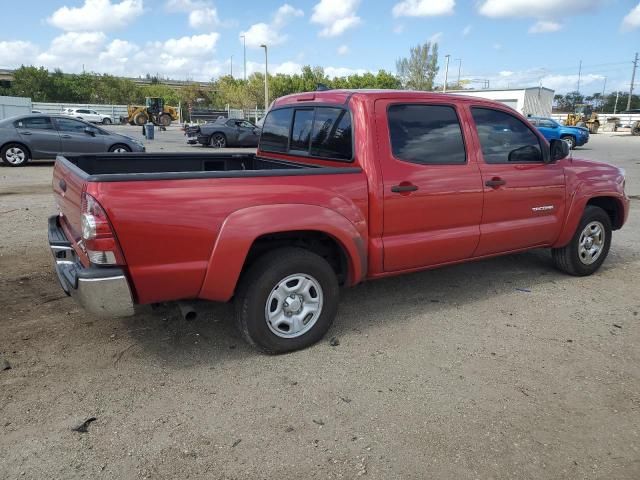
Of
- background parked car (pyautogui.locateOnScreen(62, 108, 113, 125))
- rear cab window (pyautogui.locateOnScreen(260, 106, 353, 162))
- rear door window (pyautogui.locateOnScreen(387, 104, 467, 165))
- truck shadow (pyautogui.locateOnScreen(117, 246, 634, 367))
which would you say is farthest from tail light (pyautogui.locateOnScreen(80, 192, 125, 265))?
background parked car (pyautogui.locateOnScreen(62, 108, 113, 125))

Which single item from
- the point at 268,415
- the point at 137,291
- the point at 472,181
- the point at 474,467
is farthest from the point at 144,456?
the point at 472,181

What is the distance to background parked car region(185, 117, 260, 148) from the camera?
2239cm

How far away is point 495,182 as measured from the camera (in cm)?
436

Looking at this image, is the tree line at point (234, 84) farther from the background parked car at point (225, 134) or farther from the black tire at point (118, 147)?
the black tire at point (118, 147)

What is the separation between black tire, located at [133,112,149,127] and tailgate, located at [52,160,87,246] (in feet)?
151

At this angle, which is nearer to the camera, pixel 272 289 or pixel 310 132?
pixel 272 289

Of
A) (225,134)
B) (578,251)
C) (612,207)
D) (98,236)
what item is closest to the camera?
(98,236)

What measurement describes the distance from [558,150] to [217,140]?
63.8ft

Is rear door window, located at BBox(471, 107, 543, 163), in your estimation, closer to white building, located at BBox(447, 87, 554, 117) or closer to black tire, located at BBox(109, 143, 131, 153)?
black tire, located at BBox(109, 143, 131, 153)

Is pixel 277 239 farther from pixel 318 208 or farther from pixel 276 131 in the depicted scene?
pixel 276 131

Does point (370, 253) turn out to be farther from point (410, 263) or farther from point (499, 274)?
point (499, 274)

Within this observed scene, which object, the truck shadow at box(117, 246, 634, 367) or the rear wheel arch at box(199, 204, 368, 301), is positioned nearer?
the rear wheel arch at box(199, 204, 368, 301)

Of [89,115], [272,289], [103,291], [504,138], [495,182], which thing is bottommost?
[272,289]

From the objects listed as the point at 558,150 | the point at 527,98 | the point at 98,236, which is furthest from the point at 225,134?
the point at 527,98
